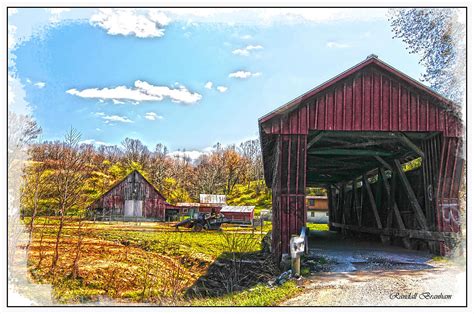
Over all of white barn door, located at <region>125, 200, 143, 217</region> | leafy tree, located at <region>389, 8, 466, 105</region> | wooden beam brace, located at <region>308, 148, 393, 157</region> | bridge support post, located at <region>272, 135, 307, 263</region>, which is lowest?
white barn door, located at <region>125, 200, 143, 217</region>

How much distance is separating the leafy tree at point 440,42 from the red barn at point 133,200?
98.3ft

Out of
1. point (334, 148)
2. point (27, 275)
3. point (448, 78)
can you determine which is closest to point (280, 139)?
point (334, 148)

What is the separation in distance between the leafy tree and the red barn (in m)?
30.0

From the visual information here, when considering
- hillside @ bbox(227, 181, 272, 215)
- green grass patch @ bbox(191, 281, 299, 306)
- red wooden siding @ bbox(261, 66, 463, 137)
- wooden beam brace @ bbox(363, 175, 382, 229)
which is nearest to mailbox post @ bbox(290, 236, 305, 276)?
green grass patch @ bbox(191, 281, 299, 306)

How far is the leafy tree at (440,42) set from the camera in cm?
1934

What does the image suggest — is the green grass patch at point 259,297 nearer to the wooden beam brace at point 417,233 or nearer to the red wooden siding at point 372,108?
the red wooden siding at point 372,108

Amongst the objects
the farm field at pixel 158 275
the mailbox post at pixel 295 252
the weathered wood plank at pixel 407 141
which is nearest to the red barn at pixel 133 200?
the farm field at pixel 158 275

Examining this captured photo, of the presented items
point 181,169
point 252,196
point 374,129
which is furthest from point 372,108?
point 181,169

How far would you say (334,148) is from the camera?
15.6 m

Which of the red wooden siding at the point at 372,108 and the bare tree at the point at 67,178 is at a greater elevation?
the red wooden siding at the point at 372,108

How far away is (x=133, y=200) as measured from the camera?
44.3 metres

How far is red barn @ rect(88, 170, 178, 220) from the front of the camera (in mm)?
44125

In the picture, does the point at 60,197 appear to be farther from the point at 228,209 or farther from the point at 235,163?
the point at 235,163

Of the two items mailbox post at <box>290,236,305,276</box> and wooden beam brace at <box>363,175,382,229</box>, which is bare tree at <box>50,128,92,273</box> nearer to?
mailbox post at <box>290,236,305,276</box>
